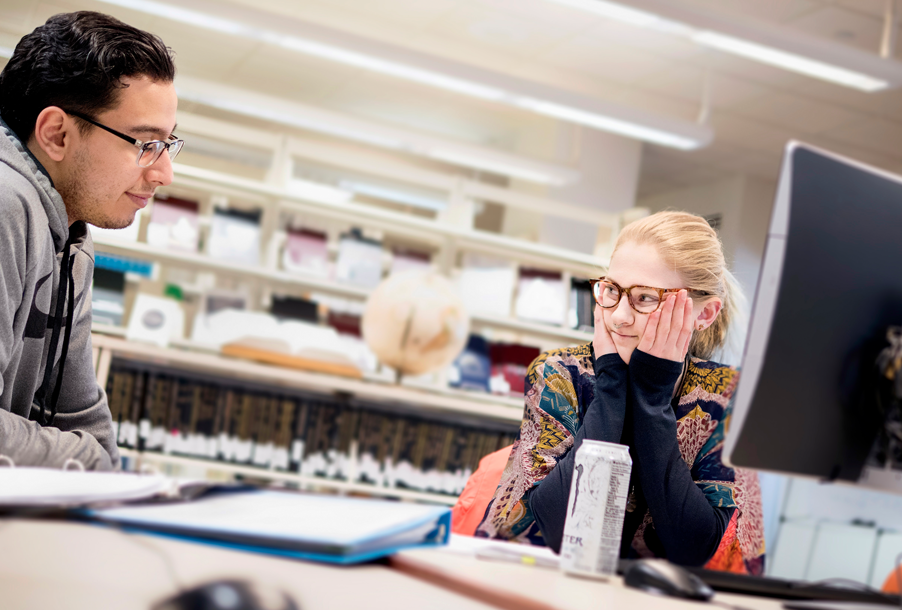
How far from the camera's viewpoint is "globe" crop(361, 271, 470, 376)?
9.52 ft

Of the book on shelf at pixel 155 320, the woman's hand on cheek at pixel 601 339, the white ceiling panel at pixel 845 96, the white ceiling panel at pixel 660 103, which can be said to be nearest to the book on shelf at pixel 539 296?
the book on shelf at pixel 155 320

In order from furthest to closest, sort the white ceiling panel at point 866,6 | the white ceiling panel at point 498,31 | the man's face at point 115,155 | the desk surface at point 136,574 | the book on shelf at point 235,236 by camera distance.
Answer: the white ceiling panel at point 498,31
the white ceiling panel at point 866,6
the book on shelf at point 235,236
the man's face at point 115,155
the desk surface at point 136,574

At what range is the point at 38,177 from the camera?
4.06 feet

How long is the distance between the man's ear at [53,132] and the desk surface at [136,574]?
955mm

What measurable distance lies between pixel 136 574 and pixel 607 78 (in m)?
4.93

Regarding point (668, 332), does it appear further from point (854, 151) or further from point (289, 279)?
point (854, 151)

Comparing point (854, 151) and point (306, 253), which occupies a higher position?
point (854, 151)

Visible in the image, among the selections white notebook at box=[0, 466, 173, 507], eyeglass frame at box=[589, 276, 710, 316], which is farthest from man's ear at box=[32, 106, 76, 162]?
eyeglass frame at box=[589, 276, 710, 316]

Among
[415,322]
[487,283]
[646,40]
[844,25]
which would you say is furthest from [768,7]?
[415,322]

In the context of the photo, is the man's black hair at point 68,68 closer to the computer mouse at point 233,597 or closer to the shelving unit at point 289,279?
the computer mouse at point 233,597

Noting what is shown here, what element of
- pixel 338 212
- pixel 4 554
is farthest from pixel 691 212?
pixel 338 212

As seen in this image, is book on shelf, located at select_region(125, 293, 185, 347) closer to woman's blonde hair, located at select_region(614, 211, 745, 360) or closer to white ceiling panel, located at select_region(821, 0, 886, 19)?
woman's blonde hair, located at select_region(614, 211, 745, 360)

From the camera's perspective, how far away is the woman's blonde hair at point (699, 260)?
1.34 meters

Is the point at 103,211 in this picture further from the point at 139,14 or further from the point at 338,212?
the point at 338,212
